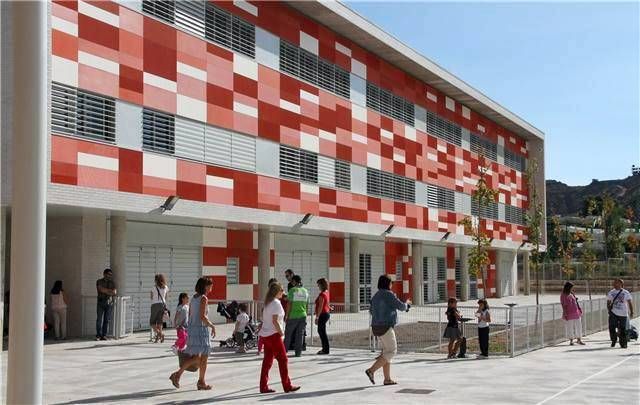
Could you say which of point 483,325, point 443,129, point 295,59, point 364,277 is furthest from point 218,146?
point 443,129

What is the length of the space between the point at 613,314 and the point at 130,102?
13818 millimetres

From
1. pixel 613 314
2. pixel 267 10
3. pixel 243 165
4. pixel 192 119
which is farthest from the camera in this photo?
pixel 267 10

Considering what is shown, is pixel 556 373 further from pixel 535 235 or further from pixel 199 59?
pixel 535 235

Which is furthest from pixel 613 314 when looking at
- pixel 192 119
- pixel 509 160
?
pixel 509 160

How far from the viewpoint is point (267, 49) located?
91.8ft

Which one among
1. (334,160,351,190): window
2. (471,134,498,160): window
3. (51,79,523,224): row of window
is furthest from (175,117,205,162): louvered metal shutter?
(471,134,498,160): window

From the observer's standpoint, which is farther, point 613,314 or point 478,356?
point 613,314

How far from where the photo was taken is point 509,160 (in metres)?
56.9

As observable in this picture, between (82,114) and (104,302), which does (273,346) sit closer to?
(104,302)

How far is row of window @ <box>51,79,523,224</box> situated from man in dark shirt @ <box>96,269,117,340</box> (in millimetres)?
3774

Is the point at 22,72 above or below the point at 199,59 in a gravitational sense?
below

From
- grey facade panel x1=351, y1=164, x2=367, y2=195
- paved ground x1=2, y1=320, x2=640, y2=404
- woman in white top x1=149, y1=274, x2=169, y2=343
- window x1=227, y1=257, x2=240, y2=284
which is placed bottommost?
paved ground x1=2, y1=320, x2=640, y2=404

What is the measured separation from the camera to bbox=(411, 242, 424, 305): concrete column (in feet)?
139

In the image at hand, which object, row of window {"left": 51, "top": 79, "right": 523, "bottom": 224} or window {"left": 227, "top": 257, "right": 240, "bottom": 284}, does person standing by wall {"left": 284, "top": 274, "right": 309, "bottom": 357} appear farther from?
window {"left": 227, "top": 257, "right": 240, "bottom": 284}
